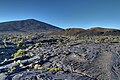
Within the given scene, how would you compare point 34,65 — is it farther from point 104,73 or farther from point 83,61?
point 104,73

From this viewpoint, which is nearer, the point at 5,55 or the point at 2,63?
the point at 2,63

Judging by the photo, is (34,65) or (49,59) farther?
(49,59)

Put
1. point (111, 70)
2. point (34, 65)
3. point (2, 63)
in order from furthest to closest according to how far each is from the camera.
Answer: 1. point (2, 63)
2. point (34, 65)
3. point (111, 70)

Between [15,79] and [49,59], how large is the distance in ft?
A: 20.0

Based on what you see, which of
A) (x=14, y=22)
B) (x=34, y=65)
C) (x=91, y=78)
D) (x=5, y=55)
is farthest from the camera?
(x=14, y=22)

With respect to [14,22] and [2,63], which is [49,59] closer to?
[2,63]

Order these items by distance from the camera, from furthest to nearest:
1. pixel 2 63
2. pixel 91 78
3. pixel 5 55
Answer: pixel 5 55 < pixel 2 63 < pixel 91 78

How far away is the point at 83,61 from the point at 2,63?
7.40 metres

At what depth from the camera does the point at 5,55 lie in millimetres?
28219

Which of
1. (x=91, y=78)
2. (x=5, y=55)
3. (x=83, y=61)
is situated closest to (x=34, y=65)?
(x=83, y=61)

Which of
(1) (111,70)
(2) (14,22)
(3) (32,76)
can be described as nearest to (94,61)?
(1) (111,70)

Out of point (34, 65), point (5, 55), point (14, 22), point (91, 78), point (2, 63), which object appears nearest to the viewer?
point (91, 78)

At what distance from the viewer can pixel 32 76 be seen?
60.4ft

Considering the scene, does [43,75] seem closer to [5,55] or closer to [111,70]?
[111,70]
